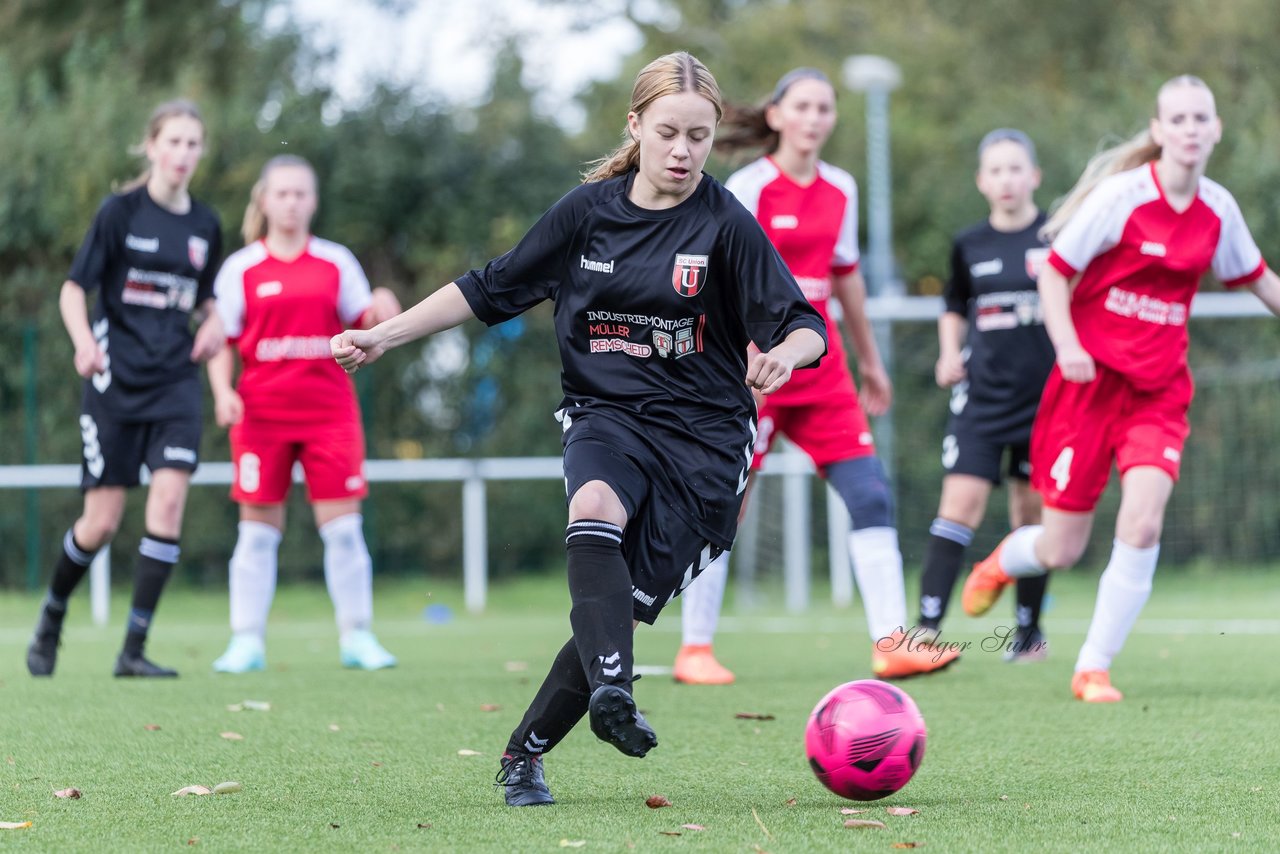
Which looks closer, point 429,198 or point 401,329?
point 401,329

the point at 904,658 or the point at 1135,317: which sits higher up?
the point at 1135,317

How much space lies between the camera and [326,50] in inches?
807

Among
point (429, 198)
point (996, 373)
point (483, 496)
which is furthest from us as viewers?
point (429, 198)

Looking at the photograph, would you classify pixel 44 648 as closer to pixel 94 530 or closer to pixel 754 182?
pixel 94 530

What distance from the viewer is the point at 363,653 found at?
25.1 ft

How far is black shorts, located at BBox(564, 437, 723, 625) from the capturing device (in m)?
3.81

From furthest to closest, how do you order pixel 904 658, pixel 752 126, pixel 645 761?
pixel 752 126, pixel 904 658, pixel 645 761

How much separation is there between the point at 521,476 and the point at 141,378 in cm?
616

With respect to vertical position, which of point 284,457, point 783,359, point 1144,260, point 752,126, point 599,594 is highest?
point 752,126

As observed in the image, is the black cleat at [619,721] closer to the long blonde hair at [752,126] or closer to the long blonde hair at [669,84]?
the long blonde hair at [669,84]

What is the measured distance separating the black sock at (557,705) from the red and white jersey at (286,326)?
393 cm

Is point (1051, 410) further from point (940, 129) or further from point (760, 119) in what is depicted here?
point (940, 129)

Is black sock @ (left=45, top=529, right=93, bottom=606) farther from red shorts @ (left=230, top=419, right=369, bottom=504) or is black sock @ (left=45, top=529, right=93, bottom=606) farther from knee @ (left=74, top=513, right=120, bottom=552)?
red shorts @ (left=230, top=419, right=369, bottom=504)

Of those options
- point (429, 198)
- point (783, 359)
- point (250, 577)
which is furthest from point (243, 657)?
point (429, 198)
